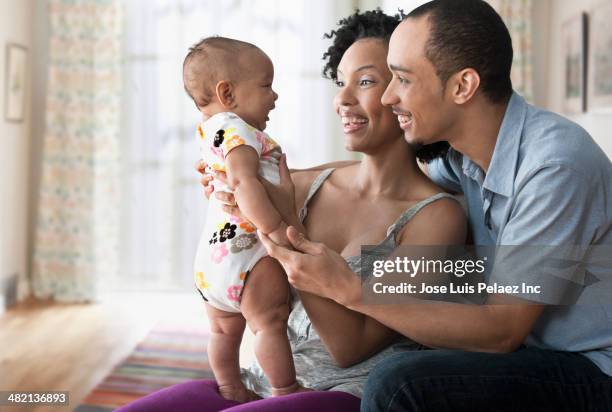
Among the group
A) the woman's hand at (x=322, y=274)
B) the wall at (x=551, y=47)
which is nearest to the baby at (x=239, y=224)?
the woman's hand at (x=322, y=274)

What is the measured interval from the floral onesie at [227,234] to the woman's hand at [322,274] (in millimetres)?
216

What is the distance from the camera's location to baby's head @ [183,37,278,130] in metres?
1.97

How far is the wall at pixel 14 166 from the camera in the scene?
5.71 meters

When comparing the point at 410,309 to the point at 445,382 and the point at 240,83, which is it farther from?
the point at 240,83

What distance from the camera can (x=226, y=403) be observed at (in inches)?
72.9

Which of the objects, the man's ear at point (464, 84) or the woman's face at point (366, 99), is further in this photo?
the woman's face at point (366, 99)

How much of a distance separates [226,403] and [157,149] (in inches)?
181

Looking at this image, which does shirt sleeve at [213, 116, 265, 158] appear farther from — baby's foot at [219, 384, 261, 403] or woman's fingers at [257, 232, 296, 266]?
baby's foot at [219, 384, 261, 403]

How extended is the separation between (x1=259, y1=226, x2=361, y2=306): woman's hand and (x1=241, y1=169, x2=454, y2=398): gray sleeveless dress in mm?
236

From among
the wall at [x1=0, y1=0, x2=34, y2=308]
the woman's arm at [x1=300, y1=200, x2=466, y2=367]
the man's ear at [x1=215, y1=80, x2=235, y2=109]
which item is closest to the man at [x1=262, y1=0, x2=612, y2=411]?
the woman's arm at [x1=300, y1=200, x2=466, y2=367]

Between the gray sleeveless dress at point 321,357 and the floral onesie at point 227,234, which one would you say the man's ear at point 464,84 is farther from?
the floral onesie at point 227,234

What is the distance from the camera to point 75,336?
5012 mm

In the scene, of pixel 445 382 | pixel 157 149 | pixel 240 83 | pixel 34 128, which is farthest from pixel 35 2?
pixel 445 382
